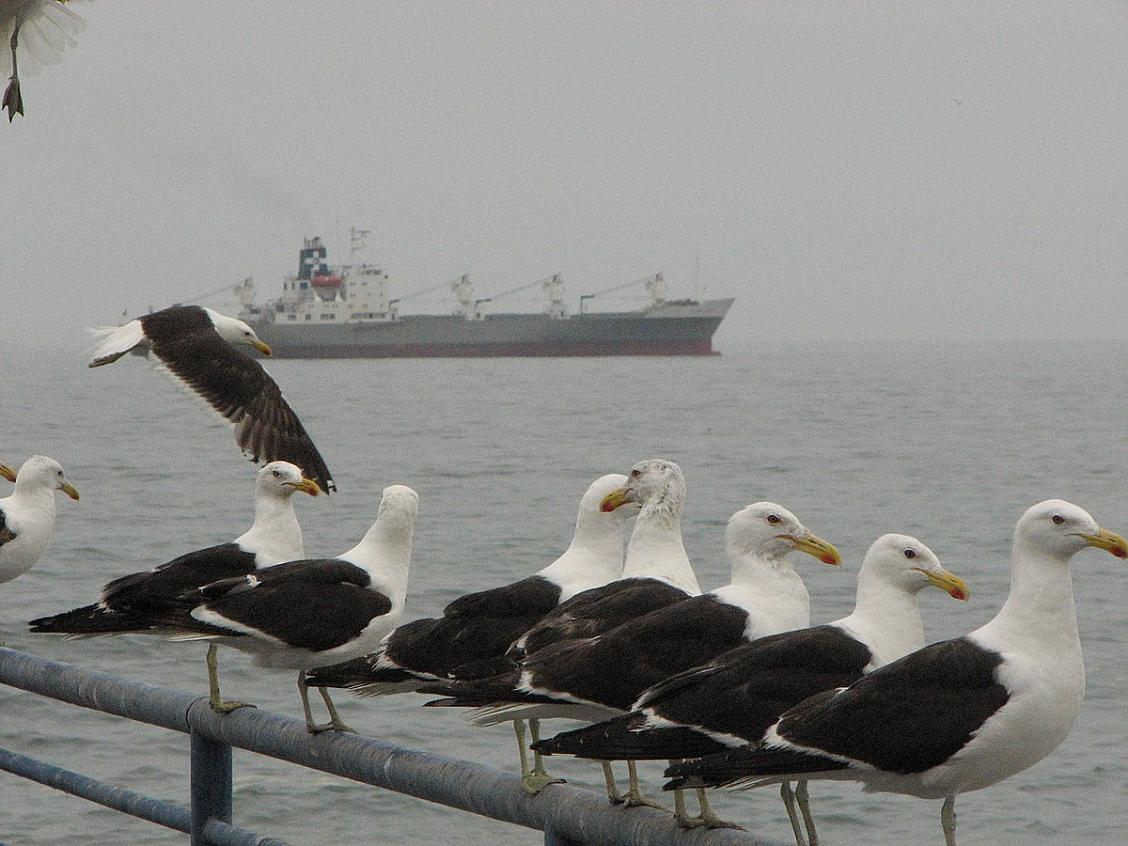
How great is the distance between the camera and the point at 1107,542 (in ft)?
12.3

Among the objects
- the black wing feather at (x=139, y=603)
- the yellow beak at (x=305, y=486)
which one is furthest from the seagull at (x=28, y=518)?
the black wing feather at (x=139, y=603)

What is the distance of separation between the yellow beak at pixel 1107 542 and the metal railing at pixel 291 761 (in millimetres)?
1166

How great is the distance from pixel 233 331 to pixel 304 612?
600 cm

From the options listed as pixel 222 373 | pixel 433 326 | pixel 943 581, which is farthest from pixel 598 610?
pixel 433 326

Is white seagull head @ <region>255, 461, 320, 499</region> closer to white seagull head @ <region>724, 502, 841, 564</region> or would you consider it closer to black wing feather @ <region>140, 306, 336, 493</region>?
white seagull head @ <region>724, 502, 841, 564</region>

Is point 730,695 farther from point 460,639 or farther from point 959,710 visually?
Answer: point 460,639

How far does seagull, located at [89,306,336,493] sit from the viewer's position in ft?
29.9

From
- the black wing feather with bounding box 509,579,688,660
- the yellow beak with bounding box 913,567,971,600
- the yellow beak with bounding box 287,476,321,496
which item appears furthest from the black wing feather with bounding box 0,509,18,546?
the yellow beak with bounding box 913,567,971,600

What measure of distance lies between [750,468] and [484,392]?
51324mm

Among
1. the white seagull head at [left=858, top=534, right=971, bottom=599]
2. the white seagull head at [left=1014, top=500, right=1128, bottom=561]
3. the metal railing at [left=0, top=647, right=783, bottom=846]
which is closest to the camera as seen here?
the metal railing at [left=0, top=647, right=783, bottom=846]

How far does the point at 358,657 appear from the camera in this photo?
15.8ft

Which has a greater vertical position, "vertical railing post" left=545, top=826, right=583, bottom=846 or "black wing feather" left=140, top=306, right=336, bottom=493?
"black wing feather" left=140, top=306, right=336, bottom=493

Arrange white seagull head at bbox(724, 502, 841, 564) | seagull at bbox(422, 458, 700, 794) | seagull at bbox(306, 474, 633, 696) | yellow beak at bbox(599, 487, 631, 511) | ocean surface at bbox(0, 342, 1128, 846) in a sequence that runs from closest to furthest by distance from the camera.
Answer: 1. seagull at bbox(422, 458, 700, 794)
2. seagull at bbox(306, 474, 633, 696)
3. white seagull head at bbox(724, 502, 841, 564)
4. yellow beak at bbox(599, 487, 631, 511)
5. ocean surface at bbox(0, 342, 1128, 846)

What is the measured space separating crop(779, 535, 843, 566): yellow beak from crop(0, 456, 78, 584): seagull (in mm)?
5921
